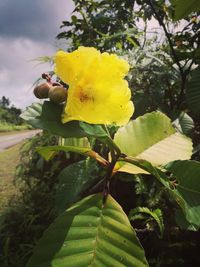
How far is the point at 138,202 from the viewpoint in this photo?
7.45ft

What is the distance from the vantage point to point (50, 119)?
40.7 inches

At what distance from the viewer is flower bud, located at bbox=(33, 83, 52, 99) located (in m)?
1.01

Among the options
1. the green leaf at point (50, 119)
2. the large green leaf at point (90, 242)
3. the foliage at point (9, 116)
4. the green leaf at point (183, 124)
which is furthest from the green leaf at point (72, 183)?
the foliage at point (9, 116)

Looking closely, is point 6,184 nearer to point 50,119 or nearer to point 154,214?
point 154,214

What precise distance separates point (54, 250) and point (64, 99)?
39cm

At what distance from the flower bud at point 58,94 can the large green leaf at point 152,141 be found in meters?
0.33

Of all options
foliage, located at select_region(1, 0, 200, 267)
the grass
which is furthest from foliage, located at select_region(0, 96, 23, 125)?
foliage, located at select_region(1, 0, 200, 267)

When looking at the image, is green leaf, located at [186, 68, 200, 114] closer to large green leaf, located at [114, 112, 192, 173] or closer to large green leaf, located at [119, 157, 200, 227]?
large green leaf, located at [114, 112, 192, 173]

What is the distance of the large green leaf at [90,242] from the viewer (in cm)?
109

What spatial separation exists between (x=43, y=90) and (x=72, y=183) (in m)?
0.80

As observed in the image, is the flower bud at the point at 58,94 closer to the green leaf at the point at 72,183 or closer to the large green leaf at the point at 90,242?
the large green leaf at the point at 90,242

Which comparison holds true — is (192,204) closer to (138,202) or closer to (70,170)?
(70,170)

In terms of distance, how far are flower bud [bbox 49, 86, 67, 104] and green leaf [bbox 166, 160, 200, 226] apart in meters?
0.38

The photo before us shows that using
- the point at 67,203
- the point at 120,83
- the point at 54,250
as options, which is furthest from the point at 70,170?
the point at 120,83
